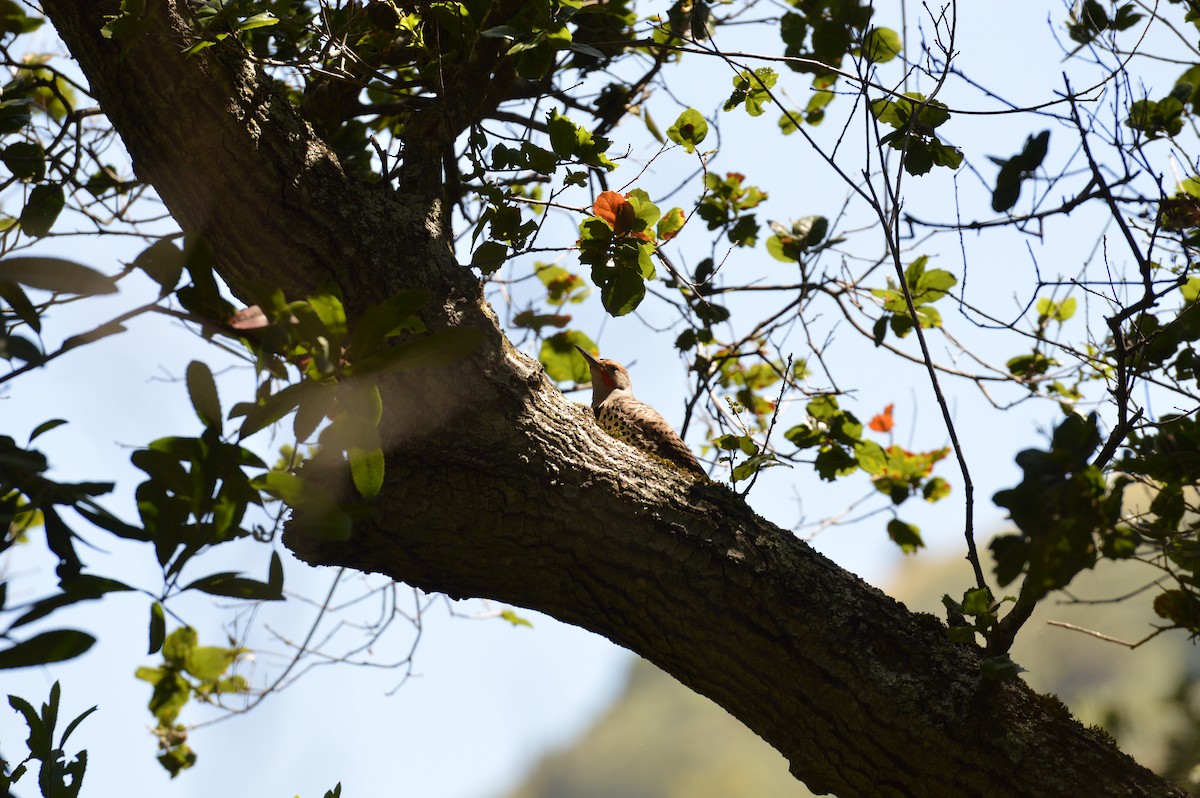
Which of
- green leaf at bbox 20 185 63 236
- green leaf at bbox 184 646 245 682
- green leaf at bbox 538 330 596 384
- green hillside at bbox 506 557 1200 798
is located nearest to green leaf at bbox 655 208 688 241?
green leaf at bbox 538 330 596 384

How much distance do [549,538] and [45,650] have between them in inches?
37.5

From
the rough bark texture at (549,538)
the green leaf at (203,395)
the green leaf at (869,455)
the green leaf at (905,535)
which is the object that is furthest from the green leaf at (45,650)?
the green leaf at (905,535)

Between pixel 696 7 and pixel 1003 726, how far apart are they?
74.1 inches

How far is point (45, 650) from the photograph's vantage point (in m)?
0.93

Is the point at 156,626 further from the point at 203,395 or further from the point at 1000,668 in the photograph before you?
the point at 1000,668

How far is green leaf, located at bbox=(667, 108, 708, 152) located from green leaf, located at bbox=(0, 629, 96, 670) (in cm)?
175

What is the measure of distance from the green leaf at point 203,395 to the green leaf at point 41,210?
607mm

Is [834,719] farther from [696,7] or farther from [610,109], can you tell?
[610,109]

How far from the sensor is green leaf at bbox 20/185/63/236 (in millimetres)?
1482

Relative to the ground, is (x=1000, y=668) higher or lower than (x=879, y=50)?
lower

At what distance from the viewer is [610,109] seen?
2.87 metres

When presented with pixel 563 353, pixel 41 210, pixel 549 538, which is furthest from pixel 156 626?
pixel 563 353

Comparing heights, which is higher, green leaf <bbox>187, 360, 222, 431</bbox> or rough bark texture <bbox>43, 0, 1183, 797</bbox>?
rough bark texture <bbox>43, 0, 1183, 797</bbox>

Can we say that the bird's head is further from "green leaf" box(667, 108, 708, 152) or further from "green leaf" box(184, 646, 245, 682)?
"green leaf" box(184, 646, 245, 682)
